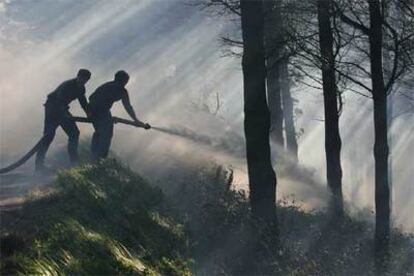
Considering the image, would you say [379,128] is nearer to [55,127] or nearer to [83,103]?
[83,103]

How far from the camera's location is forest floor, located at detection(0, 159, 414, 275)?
6.86 metres

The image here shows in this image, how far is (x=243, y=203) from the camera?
44.9ft

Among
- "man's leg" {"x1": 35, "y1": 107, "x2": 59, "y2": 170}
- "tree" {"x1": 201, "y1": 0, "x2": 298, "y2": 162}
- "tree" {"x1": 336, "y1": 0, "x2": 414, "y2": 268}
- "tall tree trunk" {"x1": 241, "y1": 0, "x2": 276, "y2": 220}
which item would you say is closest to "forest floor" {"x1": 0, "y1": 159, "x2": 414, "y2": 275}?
"tall tree trunk" {"x1": 241, "y1": 0, "x2": 276, "y2": 220}

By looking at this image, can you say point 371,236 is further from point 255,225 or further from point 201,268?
point 201,268

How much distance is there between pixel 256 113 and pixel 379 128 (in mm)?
3105

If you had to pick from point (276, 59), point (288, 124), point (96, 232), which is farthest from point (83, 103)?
point (288, 124)

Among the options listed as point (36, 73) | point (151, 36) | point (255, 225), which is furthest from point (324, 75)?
point (151, 36)

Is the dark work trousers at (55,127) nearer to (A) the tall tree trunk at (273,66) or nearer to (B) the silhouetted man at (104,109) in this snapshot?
(B) the silhouetted man at (104,109)

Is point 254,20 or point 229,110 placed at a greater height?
point 254,20

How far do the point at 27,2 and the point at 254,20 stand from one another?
4453 cm

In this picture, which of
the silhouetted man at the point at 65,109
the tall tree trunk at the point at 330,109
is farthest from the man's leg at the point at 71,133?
the tall tree trunk at the point at 330,109

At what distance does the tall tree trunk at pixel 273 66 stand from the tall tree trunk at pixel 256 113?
2.97 feet

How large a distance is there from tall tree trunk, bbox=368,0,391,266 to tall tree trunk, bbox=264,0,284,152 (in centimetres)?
194

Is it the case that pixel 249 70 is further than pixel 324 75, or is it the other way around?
pixel 324 75
